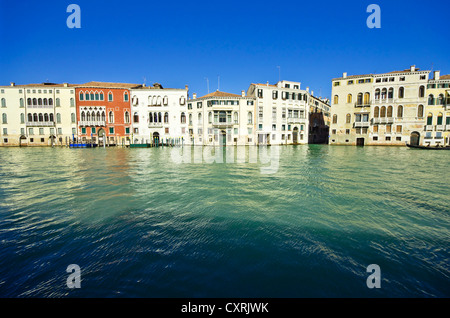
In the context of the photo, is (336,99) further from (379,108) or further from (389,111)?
(389,111)

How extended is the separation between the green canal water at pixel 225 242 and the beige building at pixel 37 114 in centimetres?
3619

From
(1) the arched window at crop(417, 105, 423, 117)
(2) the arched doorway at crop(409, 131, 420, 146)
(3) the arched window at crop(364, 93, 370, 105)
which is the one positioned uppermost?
(3) the arched window at crop(364, 93, 370, 105)

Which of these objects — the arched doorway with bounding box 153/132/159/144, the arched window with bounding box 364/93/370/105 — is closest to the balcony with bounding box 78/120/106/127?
the arched doorway with bounding box 153/132/159/144

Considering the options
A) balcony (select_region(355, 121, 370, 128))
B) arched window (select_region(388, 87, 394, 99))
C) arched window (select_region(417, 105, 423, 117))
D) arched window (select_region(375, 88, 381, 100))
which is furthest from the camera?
balcony (select_region(355, 121, 370, 128))

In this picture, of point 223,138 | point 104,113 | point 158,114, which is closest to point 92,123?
point 104,113

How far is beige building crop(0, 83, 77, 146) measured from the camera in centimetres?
3644

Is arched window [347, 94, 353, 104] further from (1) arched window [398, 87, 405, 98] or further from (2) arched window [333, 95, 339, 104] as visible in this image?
(1) arched window [398, 87, 405, 98]

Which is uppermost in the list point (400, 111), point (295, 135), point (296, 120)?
point (400, 111)

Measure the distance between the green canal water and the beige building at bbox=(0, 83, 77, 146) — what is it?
3619 centimetres

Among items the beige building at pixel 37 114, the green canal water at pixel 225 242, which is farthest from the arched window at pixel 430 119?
the beige building at pixel 37 114

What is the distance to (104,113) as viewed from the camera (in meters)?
37.0

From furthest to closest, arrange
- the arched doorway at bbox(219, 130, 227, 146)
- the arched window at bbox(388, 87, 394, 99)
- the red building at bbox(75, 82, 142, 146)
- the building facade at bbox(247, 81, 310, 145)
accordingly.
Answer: the building facade at bbox(247, 81, 310, 145) → the arched doorway at bbox(219, 130, 227, 146) → the red building at bbox(75, 82, 142, 146) → the arched window at bbox(388, 87, 394, 99)

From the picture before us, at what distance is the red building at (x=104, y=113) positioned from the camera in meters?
36.7

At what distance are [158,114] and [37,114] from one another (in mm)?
19300
